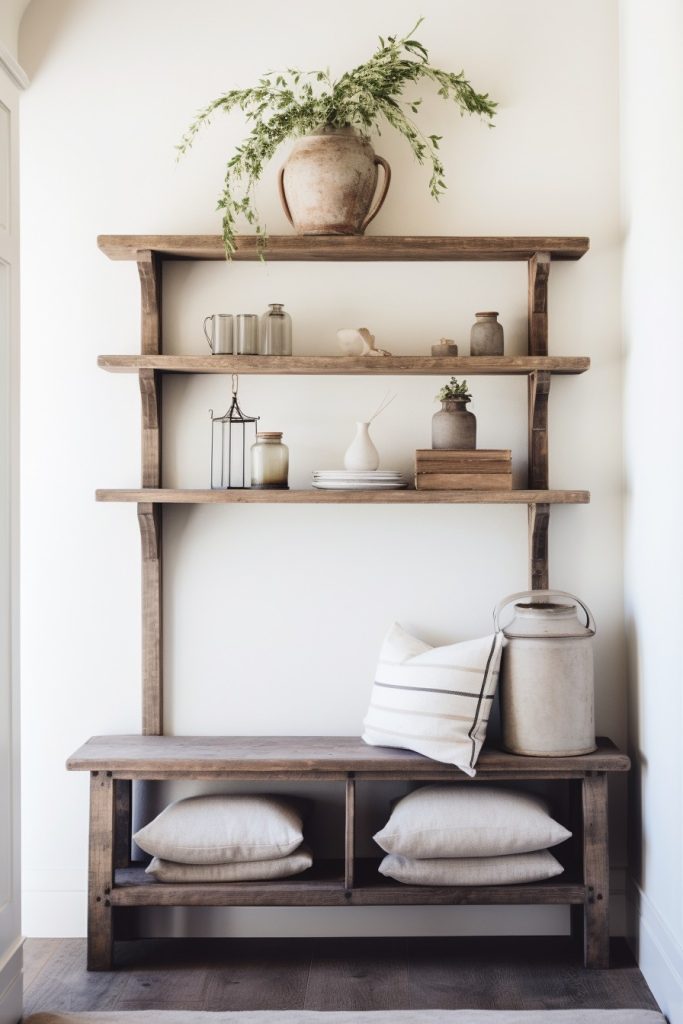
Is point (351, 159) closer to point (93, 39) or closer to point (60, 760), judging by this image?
point (93, 39)

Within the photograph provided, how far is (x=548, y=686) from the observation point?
8.41 feet

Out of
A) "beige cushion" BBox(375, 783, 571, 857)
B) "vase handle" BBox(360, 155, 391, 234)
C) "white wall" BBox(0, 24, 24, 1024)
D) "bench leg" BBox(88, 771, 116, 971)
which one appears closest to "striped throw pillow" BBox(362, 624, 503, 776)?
"beige cushion" BBox(375, 783, 571, 857)

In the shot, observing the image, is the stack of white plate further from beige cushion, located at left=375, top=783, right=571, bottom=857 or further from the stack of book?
beige cushion, located at left=375, top=783, right=571, bottom=857

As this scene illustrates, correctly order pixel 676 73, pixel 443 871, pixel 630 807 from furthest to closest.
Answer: pixel 630 807
pixel 443 871
pixel 676 73

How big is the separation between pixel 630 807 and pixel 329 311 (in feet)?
5.70

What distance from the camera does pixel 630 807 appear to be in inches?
110

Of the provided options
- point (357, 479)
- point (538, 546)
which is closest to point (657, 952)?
point (538, 546)

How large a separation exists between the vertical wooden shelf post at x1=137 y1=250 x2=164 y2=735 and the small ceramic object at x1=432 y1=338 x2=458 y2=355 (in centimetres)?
82

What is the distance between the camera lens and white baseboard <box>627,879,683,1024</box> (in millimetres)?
2281

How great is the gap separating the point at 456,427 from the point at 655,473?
554mm

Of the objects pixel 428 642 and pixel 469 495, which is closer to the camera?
pixel 469 495

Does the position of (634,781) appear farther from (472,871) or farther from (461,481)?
(461,481)

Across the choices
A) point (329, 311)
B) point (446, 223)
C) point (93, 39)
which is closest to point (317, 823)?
point (329, 311)

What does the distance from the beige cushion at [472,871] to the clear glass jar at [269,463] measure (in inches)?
43.0
